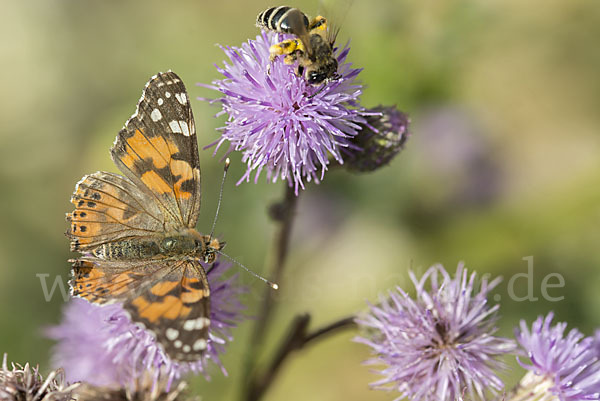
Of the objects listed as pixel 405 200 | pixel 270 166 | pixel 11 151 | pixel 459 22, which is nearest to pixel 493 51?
pixel 459 22

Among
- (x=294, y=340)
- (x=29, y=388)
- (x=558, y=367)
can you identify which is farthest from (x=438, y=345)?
(x=29, y=388)

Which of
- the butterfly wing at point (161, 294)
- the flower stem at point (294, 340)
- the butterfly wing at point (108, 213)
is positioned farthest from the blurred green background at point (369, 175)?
the butterfly wing at point (161, 294)

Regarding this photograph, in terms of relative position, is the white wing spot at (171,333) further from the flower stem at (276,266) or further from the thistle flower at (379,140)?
the thistle flower at (379,140)

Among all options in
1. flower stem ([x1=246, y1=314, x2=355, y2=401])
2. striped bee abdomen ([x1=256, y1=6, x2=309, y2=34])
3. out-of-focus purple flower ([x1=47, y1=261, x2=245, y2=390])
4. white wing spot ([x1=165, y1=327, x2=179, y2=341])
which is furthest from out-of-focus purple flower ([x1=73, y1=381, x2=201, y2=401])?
striped bee abdomen ([x1=256, y1=6, x2=309, y2=34])

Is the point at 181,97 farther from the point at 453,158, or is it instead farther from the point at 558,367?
the point at 453,158

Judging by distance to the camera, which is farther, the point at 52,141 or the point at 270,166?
the point at 52,141

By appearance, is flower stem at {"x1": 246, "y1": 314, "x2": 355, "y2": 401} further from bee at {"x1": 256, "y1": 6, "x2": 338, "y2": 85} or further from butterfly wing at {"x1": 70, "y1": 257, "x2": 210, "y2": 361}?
bee at {"x1": 256, "y1": 6, "x2": 338, "y2": 85}

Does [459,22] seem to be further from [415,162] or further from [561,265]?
[561,265]
